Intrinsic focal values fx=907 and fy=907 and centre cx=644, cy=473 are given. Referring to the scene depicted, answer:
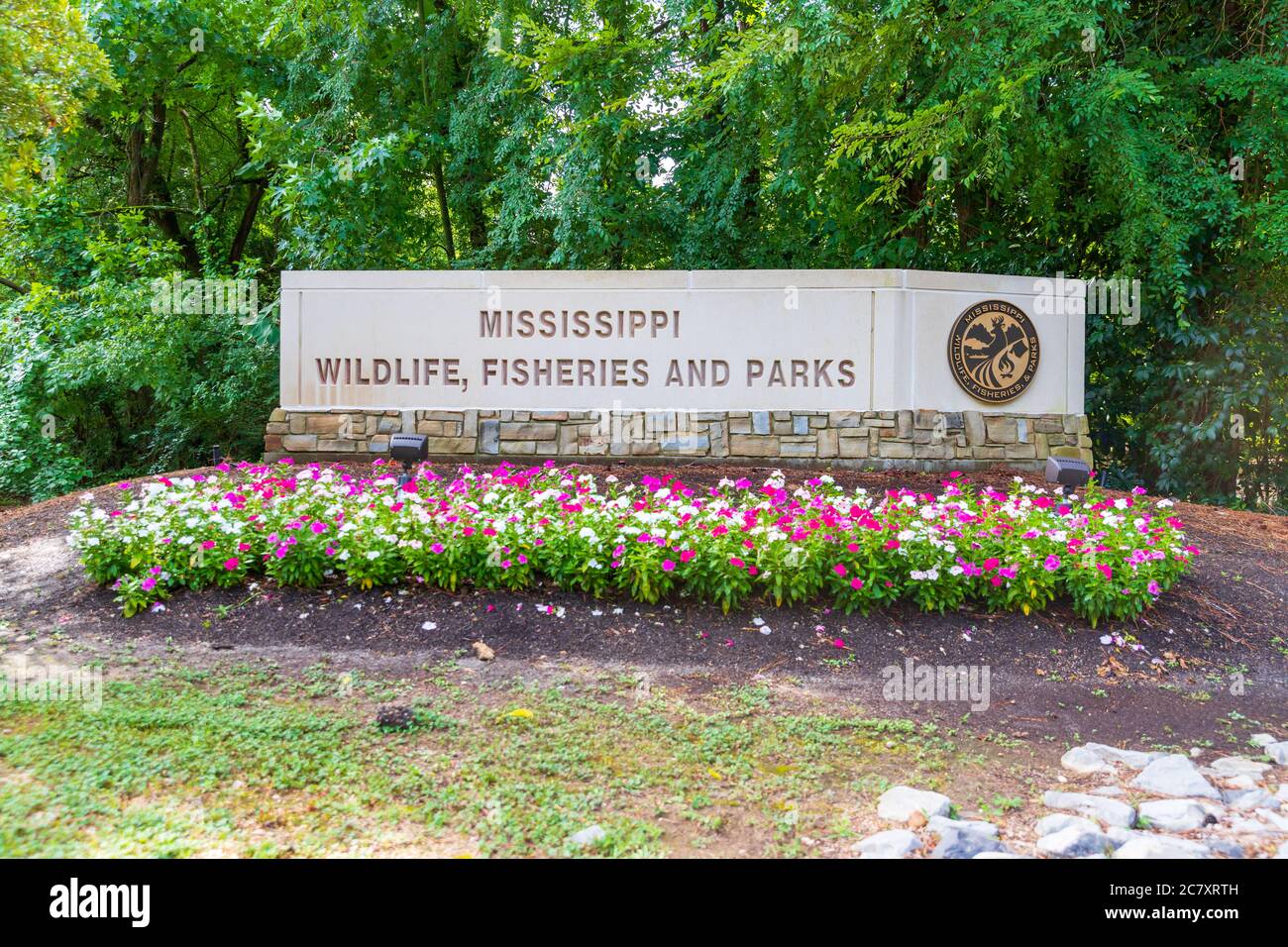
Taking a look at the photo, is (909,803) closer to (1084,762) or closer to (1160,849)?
(1160,849)

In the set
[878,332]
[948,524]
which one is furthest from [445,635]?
[878,332]

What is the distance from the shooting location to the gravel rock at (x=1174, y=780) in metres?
2.73

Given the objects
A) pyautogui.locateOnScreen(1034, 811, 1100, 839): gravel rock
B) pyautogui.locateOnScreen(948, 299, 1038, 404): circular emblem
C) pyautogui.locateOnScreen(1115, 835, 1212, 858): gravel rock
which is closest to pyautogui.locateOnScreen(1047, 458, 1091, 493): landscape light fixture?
pyautogui.locateOnScreen(948, 299, 1038, 404): circular emblem

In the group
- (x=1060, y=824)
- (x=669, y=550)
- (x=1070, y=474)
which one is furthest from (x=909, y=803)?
(x=1070, y=474)

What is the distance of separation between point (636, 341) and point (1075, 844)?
5.28m

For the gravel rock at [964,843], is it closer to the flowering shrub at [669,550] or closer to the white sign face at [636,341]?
the flowering shrub at [669,550]

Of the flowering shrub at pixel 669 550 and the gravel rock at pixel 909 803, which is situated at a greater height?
the flowering shrub at pixel 669 550

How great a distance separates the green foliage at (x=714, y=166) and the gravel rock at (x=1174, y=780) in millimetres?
4967

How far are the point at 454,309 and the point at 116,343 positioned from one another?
11.5 feet

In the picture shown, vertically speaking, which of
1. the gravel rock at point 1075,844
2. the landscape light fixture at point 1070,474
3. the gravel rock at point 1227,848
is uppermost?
the landscape light fixture at point 1070,474

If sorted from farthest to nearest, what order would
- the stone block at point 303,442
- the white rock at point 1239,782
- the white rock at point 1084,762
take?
the stone block at point 303,442 → the white rock at point 1084,762 → the white rock at point 1239,782

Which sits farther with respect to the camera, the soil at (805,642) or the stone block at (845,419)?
the stone block at (845,419)

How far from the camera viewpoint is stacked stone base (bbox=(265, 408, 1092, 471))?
6.98 m

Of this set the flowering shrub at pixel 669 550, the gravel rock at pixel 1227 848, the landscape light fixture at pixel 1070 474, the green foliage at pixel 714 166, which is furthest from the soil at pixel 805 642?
the green foliage at pixel 714 166
